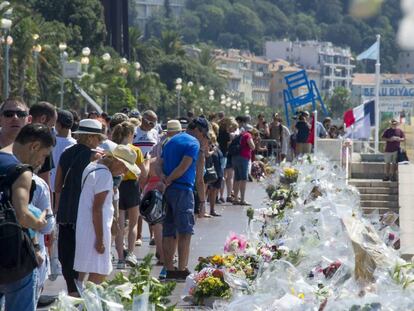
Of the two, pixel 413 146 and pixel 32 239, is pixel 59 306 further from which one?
pixel 413 146

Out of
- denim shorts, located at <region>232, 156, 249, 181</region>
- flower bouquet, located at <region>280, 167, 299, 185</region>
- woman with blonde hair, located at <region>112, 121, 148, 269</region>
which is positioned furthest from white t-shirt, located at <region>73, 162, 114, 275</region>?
denim shorts, located at <region>232, 156, 249, 181</region>

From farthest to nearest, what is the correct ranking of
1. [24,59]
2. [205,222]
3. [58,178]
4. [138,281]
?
[24,59] < [205,222] < [58,178] < [138,281]

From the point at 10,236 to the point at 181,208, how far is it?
5316mm

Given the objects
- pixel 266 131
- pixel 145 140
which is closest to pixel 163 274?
pixel 145 140

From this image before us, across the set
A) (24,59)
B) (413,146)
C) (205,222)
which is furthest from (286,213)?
(24,59)

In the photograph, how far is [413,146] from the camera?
4697 cm

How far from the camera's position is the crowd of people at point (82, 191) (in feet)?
24.5

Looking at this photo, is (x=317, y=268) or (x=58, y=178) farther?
(x=58, y=178)

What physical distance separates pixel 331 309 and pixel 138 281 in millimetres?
1298

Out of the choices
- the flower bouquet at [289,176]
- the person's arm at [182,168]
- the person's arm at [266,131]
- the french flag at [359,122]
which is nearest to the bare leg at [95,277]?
the person's arm at [182,168]

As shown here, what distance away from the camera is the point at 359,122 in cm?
4144

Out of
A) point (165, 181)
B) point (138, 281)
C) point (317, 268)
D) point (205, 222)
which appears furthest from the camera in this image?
point (205, 222)

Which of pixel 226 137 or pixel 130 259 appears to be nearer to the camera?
pixel 130 259

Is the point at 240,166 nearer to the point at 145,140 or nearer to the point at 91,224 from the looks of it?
the point at 145,140
